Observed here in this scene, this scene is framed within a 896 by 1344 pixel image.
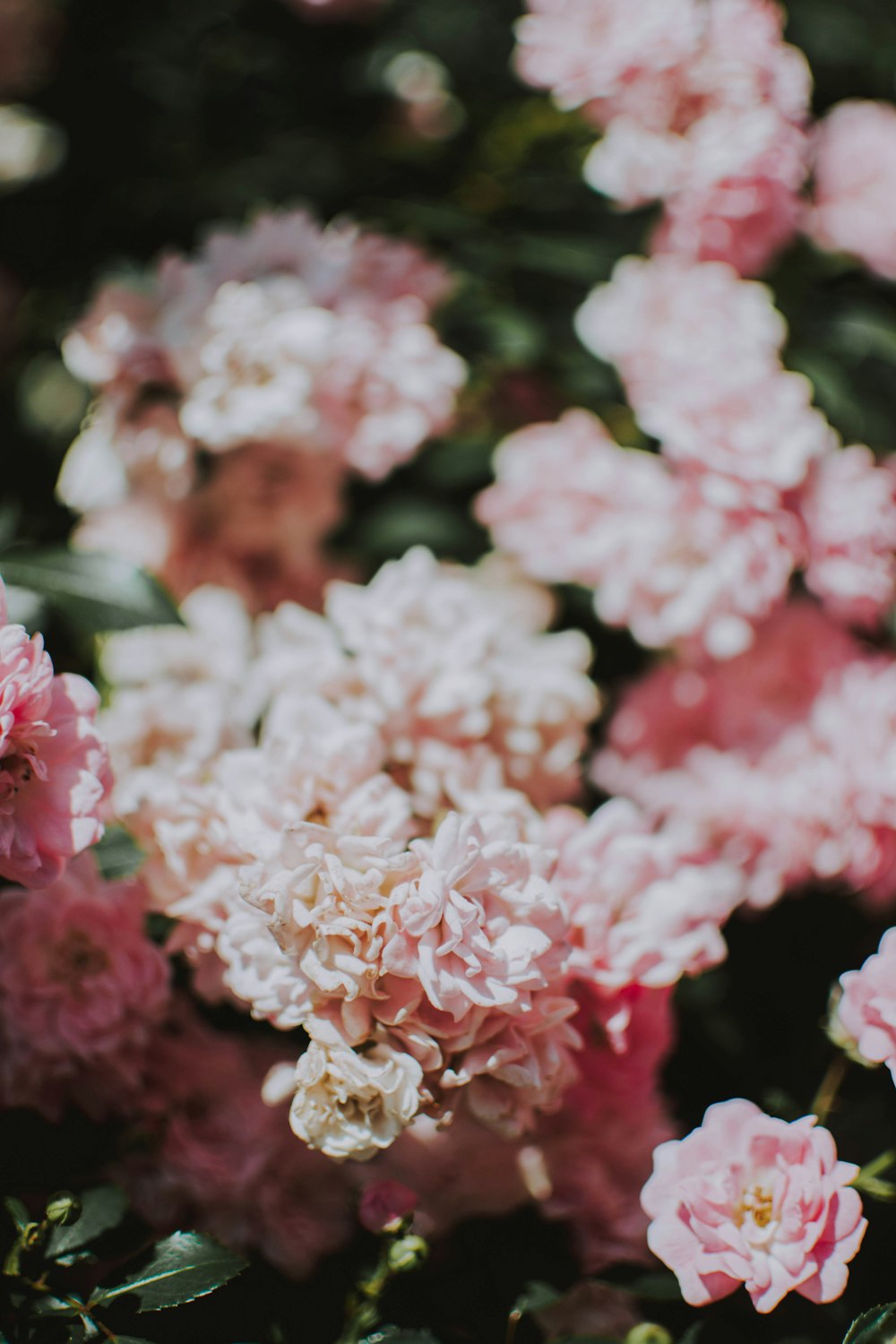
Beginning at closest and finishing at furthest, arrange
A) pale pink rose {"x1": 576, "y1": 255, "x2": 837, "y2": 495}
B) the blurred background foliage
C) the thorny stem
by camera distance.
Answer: the thorny stem, pale pink rose {"x1": 576, "y1": 255, "x2": 837, "y2": 495}, the blurred background foliage

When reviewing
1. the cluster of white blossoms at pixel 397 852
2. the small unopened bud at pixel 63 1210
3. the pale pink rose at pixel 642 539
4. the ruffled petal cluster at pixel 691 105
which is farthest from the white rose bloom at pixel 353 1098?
the ruffled petal cluster at pixel 691 105

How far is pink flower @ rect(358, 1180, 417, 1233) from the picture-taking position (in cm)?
71

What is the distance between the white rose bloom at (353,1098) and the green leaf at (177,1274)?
0.09 metres

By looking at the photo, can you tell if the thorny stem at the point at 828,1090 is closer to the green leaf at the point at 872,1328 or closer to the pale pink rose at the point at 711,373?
the green leaf at the point at 872,1328

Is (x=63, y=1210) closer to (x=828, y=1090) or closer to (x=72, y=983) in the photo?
(x=72, y=983)

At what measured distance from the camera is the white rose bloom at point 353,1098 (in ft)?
2.03

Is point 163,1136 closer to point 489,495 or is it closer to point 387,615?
point 387,615

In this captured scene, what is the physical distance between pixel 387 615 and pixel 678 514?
31cm

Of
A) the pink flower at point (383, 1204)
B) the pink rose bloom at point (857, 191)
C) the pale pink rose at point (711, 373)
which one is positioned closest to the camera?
the pink flower at point (383, 1204)

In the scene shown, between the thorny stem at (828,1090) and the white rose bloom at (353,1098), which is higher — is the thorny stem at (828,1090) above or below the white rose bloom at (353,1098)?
below

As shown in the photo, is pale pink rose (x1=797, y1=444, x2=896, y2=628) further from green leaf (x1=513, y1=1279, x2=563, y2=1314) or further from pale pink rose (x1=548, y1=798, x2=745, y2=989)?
green leaf (x1=513, y1=1279, x2=563, y2=1314)

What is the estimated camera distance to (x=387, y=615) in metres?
0.87

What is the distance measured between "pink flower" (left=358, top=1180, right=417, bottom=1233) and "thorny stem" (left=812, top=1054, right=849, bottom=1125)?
0.31 meters

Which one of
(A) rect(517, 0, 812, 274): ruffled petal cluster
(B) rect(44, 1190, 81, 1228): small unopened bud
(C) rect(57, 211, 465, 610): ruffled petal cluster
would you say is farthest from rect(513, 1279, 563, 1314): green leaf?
(A) rect(517, 0, 812, 274): ruffled petal cluster
